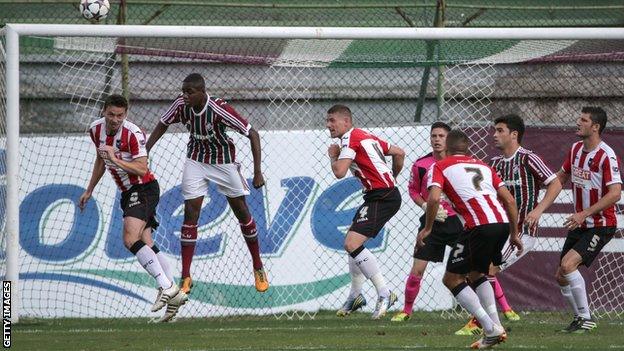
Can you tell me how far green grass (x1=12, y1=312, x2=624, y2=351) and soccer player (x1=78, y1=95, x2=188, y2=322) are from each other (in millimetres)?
451

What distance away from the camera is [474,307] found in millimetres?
8734

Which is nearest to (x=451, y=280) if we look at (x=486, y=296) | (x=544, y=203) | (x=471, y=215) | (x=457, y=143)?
(x=486, y=296)

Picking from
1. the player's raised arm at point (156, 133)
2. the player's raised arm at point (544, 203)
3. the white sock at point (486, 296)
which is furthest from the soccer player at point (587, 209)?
the player's raised arm at point (156, 133)

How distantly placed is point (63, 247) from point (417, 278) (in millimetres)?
3999

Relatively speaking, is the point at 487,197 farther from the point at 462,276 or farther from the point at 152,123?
the point at 152,123

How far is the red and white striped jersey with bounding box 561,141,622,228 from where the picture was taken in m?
10.5

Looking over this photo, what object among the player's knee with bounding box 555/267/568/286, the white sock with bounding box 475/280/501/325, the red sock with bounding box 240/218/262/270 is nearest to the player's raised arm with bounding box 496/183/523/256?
the white sock with bounding box 475/280/501/325

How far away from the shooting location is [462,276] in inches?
353

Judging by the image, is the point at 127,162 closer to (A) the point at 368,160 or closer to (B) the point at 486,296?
(A) the point at 368,160

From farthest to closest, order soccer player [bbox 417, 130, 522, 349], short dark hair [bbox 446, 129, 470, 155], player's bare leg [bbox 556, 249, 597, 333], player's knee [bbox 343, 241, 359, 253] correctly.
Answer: player's knee [bbox 343, 241, 359, 253], player's bare leg [bbox 556, 249, 597, 333], short dark hair [bbox 446, 129, 470, 155], soccer player [bbox 417, 130, 522, 349]

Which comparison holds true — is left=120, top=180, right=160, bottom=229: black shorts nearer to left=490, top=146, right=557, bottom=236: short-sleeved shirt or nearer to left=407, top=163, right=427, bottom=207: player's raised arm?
left=407, top=163, right=427, bottom=207: player's raised arm

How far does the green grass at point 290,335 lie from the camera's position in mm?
8945

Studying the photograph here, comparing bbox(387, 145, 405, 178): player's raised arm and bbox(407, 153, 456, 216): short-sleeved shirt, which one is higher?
bbox(387, 145, 405, 178): player's raised arm

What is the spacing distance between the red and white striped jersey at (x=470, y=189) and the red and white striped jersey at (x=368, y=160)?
7.91ft
